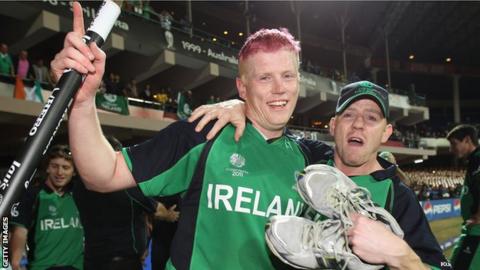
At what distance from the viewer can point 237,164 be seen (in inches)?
72.0

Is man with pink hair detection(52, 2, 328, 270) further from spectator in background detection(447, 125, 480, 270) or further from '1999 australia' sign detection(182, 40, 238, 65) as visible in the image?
'1999 australia' sign detection(182, 40, 238, 65)

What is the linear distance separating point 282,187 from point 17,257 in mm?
2749

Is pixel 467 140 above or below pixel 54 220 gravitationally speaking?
above

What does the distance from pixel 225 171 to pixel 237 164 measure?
0.06 meters

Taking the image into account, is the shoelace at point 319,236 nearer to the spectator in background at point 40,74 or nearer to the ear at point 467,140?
the ear at point 467,140

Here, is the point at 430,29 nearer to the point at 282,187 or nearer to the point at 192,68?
the point at 192,68

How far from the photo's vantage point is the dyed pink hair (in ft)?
6.21

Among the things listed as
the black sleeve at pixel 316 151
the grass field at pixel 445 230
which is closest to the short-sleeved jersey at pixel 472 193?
the black sleeve at pixel 316 151

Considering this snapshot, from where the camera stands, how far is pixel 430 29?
29.5 m

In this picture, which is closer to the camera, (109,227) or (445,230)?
(109,227)

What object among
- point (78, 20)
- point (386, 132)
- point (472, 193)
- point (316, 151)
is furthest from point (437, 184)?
point (78, 20)

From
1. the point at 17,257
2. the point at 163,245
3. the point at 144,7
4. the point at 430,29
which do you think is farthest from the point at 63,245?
the point at 430,29
